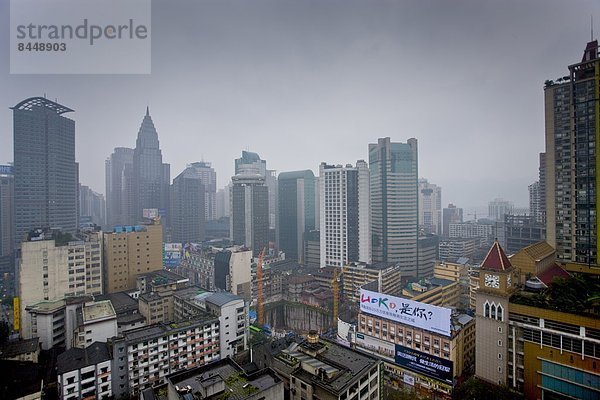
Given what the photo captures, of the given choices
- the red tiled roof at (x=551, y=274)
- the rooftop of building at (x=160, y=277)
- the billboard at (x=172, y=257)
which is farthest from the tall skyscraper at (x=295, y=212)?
the red tiled roof at (x=551, y=274)

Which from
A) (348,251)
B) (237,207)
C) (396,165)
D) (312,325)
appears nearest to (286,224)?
(237,207)

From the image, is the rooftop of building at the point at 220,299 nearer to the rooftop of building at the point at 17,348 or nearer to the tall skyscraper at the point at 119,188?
the rooftop of building at the point at 17,348

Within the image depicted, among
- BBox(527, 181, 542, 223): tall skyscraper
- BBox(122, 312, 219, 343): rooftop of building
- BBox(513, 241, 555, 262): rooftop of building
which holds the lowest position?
BBox(122, 312, 219, 343): rooftop of building

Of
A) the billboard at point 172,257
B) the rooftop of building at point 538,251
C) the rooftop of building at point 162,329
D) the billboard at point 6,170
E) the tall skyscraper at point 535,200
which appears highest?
the billboard at point 6,170

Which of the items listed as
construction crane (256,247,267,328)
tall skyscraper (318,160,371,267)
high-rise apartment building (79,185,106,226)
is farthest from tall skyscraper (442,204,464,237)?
high-rise apartment building (79,185,106,226)

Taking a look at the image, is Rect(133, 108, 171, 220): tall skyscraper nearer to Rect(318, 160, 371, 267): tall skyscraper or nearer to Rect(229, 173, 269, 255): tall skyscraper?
Rect(229, 173, 269, 255): tall skyscraper

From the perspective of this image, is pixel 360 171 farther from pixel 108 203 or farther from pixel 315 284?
pixel 108 203
